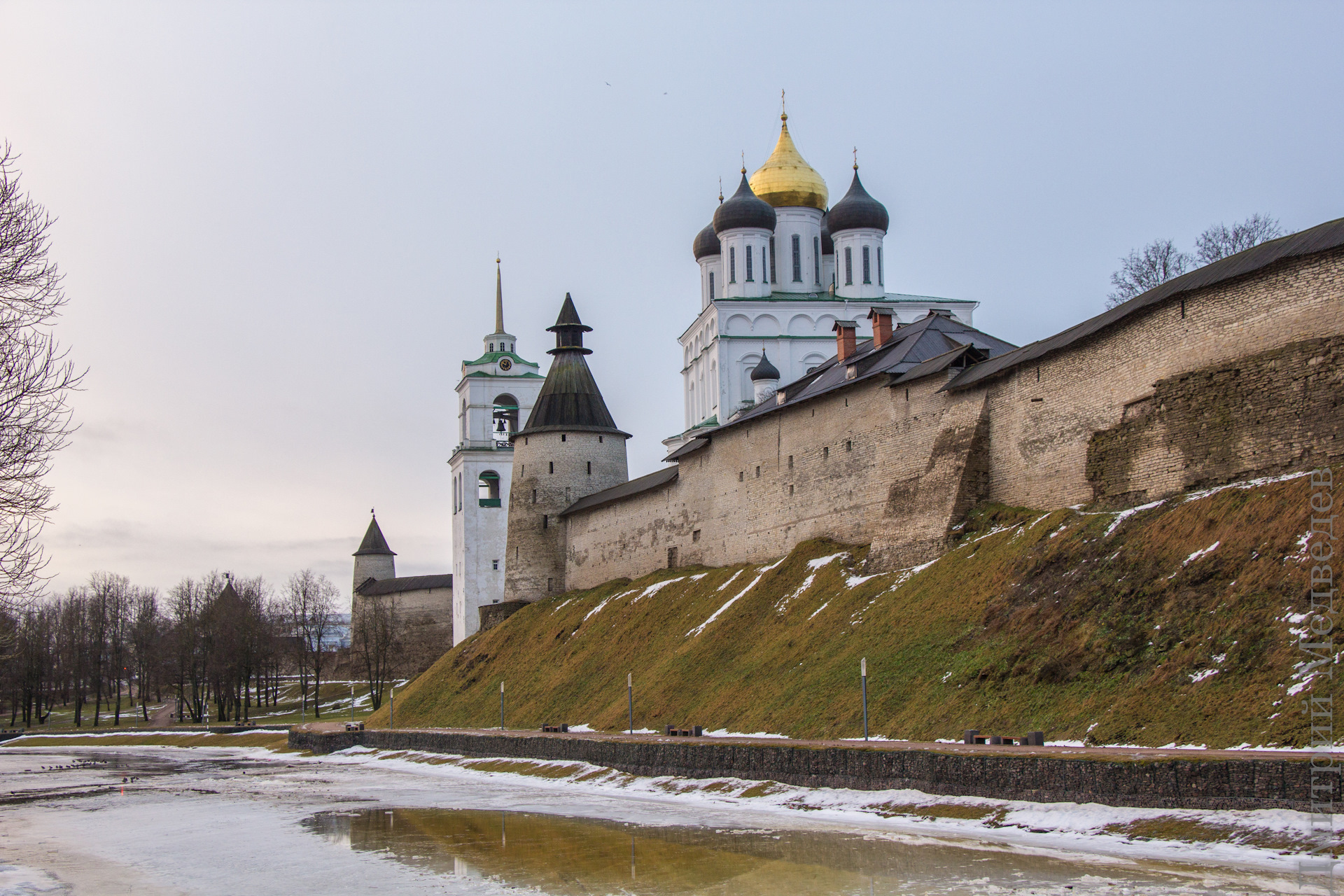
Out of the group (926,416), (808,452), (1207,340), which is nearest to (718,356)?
(808,452)

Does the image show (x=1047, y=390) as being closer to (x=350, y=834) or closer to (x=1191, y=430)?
Result: (x=1191, y=430)

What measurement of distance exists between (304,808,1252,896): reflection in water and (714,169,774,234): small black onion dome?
4201 cm

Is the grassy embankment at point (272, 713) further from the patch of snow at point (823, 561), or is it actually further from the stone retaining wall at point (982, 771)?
the stone retaining wall at point (982, 771)

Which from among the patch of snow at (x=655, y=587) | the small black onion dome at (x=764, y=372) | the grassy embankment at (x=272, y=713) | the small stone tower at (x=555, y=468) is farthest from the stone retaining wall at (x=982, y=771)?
the grassy embankment at (x=272, y=713)

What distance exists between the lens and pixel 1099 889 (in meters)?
11.0

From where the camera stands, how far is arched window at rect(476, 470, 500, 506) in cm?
6412

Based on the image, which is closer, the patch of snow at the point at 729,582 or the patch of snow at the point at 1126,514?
the patch of snow at the point at 1126,514

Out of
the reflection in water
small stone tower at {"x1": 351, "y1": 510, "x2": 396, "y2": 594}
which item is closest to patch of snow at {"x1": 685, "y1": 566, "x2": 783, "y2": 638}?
the reflection in water

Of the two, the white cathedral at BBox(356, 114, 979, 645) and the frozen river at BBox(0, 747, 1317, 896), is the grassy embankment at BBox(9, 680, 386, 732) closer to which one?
the white cathedral at BBox(356, 114, 979, 645)

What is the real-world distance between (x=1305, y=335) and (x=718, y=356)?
129 feet

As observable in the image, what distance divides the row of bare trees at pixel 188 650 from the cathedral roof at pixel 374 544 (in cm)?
389

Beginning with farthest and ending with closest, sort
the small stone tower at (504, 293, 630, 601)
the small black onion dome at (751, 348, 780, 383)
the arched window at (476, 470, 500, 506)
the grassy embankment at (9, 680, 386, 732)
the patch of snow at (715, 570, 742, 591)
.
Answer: the arched window at (476, 470, 500, 506) → the grassy embankment at (9, 680, 386, 732) → the small black onion dome at (751, 348, 780, 383) → the small stone tower at (504, 293, 630, 601) → the patch of snow at (715, 570, 742, 591)

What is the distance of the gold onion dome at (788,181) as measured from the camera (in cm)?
5909

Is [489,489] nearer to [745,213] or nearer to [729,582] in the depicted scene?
[745,213]
